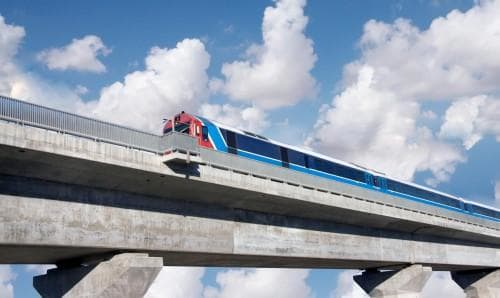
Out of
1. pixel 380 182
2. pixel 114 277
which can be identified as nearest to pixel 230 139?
pixel 114 277

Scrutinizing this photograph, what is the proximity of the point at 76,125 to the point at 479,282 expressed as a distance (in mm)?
47990

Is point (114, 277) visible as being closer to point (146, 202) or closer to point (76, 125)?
point (146, 202)

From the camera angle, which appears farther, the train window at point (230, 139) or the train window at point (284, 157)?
the train window at point (284, 157)

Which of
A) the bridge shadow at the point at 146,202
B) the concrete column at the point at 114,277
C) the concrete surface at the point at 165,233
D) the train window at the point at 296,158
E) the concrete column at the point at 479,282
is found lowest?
the concrete column at the point at 479,282

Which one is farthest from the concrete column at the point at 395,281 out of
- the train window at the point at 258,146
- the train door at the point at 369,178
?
the train window at the point at 258,146

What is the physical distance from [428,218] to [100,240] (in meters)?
26.1

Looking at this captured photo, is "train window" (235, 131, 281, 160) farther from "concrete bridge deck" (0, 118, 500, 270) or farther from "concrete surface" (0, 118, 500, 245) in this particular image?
"concrete bridge deck" (0, 118, 500, 270)

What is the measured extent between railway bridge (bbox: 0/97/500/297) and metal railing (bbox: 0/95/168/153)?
41 mm

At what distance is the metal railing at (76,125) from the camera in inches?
727

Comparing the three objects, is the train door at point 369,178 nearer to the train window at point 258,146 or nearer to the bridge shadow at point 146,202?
the bridge shadow at point 146,202

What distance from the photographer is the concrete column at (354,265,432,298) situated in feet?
133

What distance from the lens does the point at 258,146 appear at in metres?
32.5

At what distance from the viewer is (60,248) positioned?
67.4 feet

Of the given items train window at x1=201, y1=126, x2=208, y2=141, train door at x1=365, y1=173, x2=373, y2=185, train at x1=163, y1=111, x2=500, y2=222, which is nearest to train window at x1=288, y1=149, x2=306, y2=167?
train at x1=163, y1=111, x2=500, y2=222
